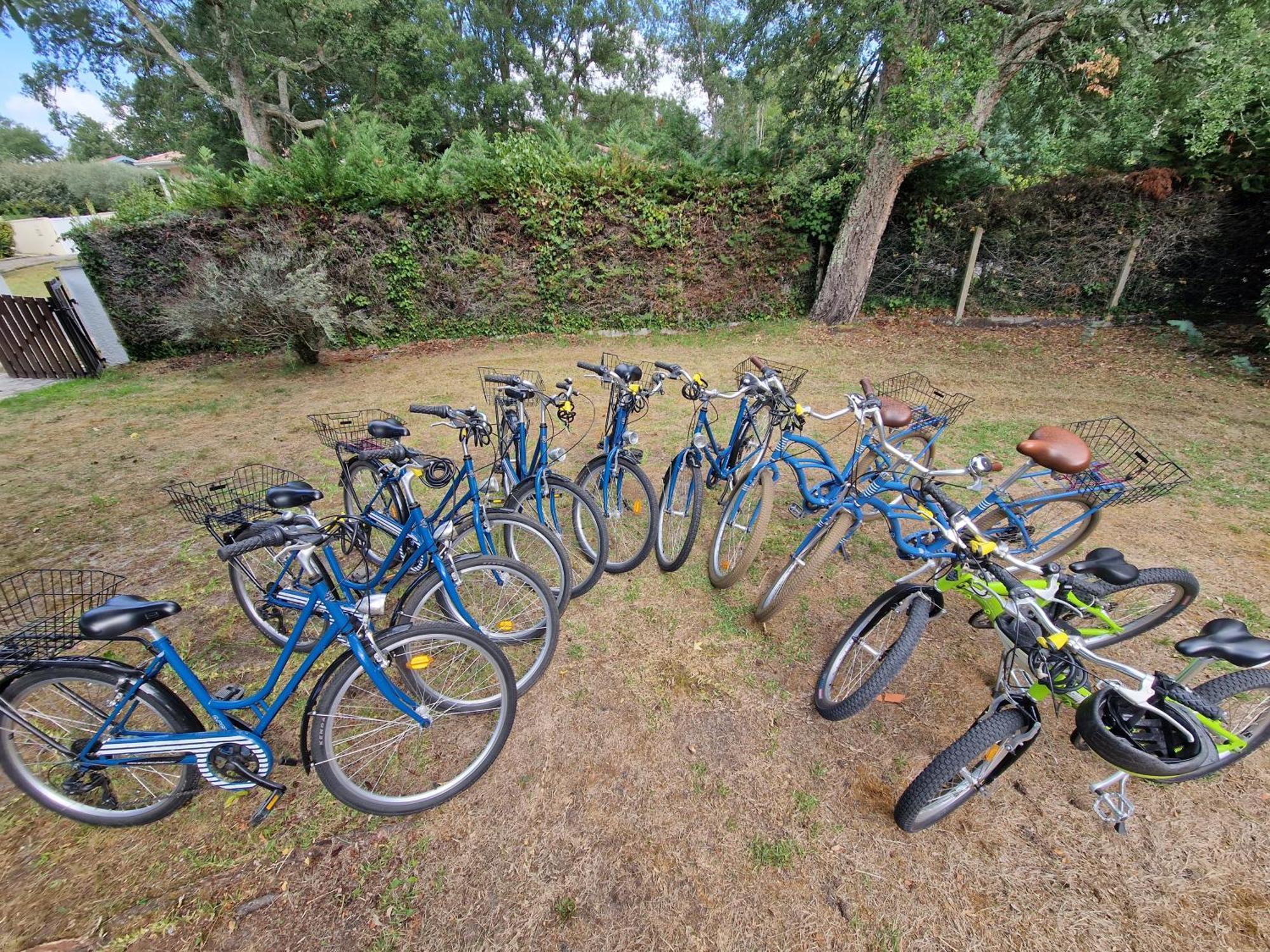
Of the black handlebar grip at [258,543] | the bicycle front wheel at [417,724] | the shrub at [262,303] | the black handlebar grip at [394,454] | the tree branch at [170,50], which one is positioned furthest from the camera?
the tree branch at [170,50]

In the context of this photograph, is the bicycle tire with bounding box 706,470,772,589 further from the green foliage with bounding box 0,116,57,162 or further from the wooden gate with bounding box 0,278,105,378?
the green foliage with bounding box 0,116,57,162

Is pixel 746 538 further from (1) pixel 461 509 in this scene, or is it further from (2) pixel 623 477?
(1) pixel 461 509

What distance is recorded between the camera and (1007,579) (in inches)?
72.0

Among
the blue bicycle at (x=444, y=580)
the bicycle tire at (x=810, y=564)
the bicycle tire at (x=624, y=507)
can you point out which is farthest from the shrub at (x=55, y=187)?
the bicycle tire at (x=810, y=564)

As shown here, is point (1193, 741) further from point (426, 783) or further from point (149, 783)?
point (149, 783)

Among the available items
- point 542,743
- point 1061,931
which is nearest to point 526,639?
point 542,743

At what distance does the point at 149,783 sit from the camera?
202 cm

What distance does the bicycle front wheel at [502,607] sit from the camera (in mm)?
2238

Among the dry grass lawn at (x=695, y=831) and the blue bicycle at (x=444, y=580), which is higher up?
the blue bicycle at (x=444, y=580)

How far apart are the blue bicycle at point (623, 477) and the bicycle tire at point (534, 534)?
0.37 metres

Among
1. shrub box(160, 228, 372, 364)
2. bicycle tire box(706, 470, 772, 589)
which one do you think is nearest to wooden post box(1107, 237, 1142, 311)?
bicycle tire box(706, 470, 772, 589)

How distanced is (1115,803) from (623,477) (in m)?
2.56

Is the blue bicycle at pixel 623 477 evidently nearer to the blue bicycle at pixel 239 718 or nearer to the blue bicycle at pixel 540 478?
the blue bicycle at pixel 540 478

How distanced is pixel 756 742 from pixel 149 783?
2489mm
